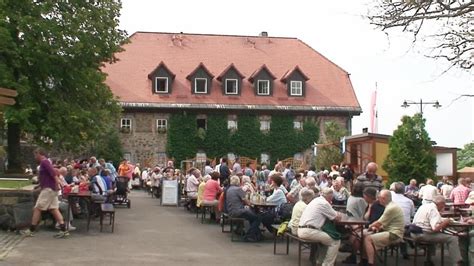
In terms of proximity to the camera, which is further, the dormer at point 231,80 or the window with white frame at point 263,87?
the window with white frame at point 263,87

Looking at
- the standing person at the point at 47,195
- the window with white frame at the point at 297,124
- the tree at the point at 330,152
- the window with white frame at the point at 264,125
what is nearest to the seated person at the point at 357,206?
the standing person at the point at 47,195

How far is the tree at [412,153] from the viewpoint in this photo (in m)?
24.0

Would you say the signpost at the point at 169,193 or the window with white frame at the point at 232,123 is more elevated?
the window with white frame at the point at 232,123

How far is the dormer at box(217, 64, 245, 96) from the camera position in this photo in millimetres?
53969

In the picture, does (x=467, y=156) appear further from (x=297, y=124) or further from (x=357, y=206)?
(x=357, y=206)

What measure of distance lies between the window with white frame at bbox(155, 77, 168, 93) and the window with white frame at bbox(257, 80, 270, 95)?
6.74 m

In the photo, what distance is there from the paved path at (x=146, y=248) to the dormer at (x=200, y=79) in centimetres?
3448

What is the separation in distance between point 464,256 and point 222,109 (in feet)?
135

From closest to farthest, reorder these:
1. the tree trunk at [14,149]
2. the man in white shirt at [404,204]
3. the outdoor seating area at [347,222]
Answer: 1. the outdoor seating area at [347,222]
2. the man in white shirt at [404,204]
3. the tree trunk at [14,149]

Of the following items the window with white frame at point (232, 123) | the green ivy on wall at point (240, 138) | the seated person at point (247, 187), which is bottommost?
the seated person at point (247, 187)

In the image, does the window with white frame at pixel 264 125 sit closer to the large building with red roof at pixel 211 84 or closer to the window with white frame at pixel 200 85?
the large building with red roof at pixel 211 84

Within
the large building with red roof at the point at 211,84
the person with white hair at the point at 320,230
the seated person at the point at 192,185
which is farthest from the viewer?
the large building with red roof at the point at 211,84

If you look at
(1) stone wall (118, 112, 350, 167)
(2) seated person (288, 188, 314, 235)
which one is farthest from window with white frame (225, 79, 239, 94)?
(2) seated person (288, 188, 314, 235)

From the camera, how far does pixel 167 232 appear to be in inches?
702
